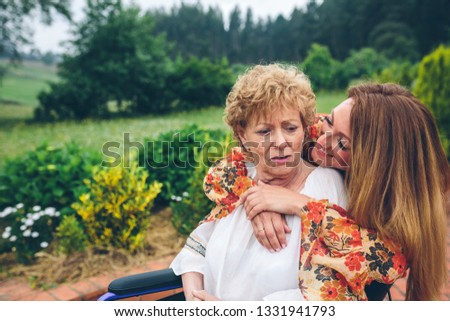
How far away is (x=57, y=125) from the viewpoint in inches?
531

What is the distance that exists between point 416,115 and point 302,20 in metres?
31.4

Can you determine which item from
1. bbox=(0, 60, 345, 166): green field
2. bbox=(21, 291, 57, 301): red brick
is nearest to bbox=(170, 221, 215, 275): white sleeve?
bbox=(21, 291, 57, 301): red brick

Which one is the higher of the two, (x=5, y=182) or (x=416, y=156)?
(x=416, y=156)

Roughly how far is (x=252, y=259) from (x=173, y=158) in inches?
109

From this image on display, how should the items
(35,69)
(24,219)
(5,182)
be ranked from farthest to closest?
(35,69)
(5,182)
(24,219)

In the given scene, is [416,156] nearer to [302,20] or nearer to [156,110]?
[156,110]

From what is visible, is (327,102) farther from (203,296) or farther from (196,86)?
(203,296)

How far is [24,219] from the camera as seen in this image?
3.40m

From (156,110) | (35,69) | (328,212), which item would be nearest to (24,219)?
(328,212)

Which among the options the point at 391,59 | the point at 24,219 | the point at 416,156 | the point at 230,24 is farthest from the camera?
the point at 391,59

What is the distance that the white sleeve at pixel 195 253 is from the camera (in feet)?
6.02

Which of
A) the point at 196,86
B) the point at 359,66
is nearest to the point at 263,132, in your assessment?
the point at 196,86

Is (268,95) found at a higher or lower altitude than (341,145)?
higher

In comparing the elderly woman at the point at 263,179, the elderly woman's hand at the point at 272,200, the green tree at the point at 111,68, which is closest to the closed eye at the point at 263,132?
the elderly woman at the point at 263,179
